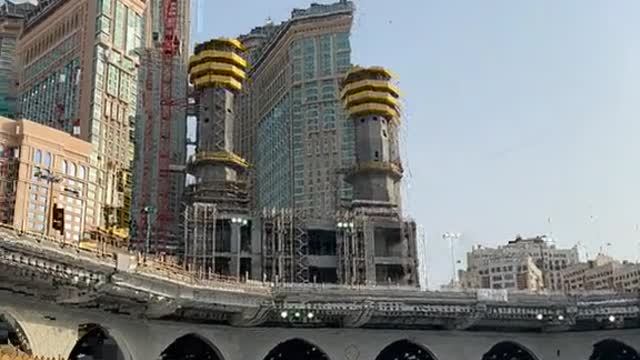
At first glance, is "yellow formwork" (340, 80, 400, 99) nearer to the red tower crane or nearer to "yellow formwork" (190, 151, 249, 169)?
"yellow formwork" (190, 151, 249, 169)

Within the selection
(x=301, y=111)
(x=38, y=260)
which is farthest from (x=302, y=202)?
(x=38, y=260)

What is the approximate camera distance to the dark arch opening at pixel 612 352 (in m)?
93.2

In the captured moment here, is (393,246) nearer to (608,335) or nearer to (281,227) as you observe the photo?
(281,227)

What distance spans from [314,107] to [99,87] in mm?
53034

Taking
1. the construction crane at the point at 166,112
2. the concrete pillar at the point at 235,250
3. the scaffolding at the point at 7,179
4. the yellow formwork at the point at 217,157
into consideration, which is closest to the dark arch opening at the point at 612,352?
the concrete pillar at the point at 235,250

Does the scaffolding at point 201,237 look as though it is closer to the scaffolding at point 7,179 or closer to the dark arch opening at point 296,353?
the dark arch opening at point 296,353

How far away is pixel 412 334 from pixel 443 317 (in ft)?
19.8

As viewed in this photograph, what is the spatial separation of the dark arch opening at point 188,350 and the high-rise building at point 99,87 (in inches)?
3260

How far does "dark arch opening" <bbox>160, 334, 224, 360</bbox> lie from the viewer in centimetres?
8769

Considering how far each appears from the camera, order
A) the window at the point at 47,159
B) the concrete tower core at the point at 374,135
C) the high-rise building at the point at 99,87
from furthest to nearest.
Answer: the high-rise building at the point at 99,87, the window at the point at 47,159, the concrete tower core at the point at 374,135

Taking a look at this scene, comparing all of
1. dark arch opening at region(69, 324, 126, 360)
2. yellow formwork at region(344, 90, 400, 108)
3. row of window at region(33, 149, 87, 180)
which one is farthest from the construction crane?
dark arch opening at region(69, 324, 126, 360)

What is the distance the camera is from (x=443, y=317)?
80938 mm

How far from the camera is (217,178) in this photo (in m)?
123

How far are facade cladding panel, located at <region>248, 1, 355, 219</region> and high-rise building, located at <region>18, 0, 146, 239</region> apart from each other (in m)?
39.2
